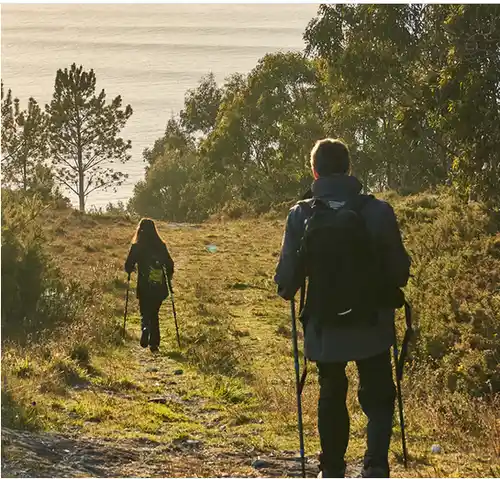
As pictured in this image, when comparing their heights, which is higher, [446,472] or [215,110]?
[215,110]

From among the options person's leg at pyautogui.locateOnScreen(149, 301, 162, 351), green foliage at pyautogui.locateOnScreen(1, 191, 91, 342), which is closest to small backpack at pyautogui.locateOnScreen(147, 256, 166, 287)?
person's leg at pyautogui.locateOnScreen(149, 301, 162, 351)

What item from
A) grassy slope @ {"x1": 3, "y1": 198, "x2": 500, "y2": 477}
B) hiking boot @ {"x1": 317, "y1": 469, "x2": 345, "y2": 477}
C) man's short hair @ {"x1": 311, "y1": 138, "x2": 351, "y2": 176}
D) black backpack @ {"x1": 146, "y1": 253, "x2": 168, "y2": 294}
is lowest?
grassy slope @ {"x1": 3, "y1": 198, "x2": 500, "y2": 477}

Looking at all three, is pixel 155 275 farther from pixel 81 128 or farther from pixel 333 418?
pixel 81 128

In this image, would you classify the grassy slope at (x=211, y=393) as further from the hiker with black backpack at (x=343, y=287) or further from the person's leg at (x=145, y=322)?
the hiker with black backpack at (x=343, y=287)

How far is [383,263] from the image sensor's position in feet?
15.9

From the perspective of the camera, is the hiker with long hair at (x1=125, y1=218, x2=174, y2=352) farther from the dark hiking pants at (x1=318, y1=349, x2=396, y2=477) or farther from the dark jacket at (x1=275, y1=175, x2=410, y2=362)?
the dark jacket at (x1=275, y1=175, x2=410, y2=362)

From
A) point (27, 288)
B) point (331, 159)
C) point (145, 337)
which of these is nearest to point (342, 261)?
point (331, 159)

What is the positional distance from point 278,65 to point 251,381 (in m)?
44.7

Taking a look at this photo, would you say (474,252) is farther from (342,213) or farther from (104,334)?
(342,213)

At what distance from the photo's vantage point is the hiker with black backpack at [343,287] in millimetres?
4738

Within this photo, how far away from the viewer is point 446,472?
19.7ft

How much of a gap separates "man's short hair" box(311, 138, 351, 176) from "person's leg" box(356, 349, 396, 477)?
4.16ft

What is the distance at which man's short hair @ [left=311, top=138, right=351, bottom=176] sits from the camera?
5.01m

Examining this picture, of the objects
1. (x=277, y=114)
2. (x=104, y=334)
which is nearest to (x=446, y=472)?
(x=104, y=334)
